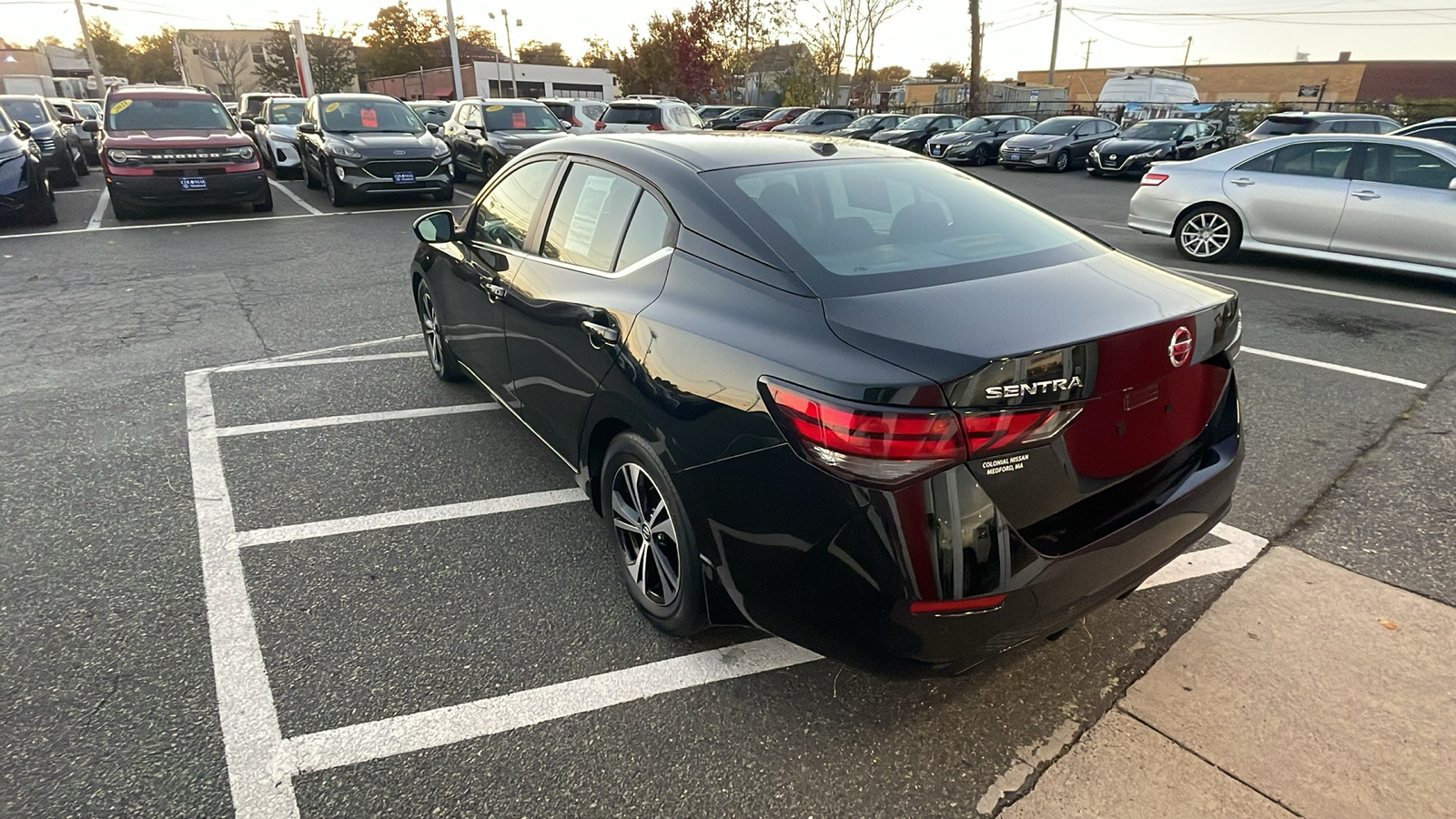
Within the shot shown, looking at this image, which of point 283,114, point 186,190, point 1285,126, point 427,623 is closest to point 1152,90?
point 1285,126

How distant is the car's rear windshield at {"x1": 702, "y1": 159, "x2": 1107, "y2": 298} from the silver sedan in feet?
22.6

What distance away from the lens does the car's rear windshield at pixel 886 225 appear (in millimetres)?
2365

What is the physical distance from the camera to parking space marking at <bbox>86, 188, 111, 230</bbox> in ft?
34.6

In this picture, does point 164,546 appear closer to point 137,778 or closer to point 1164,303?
point 137,778

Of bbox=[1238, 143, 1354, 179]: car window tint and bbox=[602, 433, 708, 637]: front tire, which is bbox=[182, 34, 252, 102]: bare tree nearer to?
bbox=[1238, 143, 1354, 179]: car window tint

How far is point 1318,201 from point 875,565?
8786 millimetres

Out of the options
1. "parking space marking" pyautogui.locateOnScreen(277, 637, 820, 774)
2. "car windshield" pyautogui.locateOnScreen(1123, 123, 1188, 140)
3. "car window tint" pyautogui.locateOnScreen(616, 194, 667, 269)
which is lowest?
"parking space marking" pyautogui.locateOnScreen(277, 637, 820, 774)

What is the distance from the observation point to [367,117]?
12844 mm

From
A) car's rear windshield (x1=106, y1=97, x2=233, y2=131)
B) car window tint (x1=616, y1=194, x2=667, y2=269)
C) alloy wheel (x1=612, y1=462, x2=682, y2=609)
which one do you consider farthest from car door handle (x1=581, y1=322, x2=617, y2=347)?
car's rear windshield (x1=106, y1=97, x2=233, y2=131)

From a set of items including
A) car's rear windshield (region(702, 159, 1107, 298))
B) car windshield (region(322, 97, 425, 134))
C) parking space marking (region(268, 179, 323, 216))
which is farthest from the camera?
car windshield (region(322, 97, 425, 134))

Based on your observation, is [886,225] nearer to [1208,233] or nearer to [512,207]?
[512,207]

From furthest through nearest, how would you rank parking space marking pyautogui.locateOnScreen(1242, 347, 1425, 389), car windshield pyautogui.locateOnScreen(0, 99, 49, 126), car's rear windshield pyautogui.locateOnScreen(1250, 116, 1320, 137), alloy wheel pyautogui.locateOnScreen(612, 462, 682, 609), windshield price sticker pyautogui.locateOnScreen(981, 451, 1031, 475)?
car's rear windshield pyautogui.locateOnScreen(1250, 116, 1320, 137) < car windshield pyautogui.locateOnScreen(0, 99, 49, 126) < parking space marking pyautogui.locateOnScreen(1242, 347, 1425, 389) < alloy wheel pyautogui.locateOnScreen(612, 462, 682, 609) < windshield price sticker pyautogui.locateOnScreen(981, 451, 1031, 475)

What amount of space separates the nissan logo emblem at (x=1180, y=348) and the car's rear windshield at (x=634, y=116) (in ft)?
54.7

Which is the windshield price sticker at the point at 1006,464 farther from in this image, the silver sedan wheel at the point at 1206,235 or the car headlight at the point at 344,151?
the car headlight at the point at 344,151
